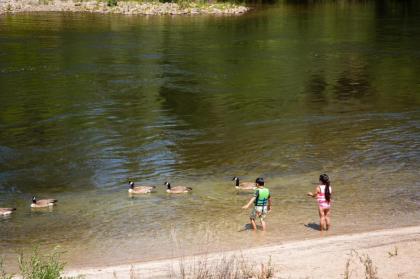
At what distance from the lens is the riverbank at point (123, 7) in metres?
91.6

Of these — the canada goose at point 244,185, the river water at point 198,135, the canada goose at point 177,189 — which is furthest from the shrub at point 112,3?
the canada goose at point 244,185

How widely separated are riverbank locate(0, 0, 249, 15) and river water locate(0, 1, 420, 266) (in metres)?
26.5

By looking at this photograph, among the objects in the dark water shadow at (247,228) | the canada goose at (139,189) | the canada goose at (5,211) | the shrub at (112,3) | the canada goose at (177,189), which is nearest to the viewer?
the dark water shadow at (247,228)

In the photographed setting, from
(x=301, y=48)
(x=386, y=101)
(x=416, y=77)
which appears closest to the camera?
(x=386, y=101)

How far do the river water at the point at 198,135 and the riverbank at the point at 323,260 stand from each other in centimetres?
105

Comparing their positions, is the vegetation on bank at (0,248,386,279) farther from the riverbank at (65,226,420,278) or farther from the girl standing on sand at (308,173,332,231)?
the girl standing on sand at (308,173,332,231)

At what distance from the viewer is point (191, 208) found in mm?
20672

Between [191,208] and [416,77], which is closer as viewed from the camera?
[191,208]

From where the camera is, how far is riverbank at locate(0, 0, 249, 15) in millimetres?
91562

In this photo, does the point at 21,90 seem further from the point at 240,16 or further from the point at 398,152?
the point at 240,16

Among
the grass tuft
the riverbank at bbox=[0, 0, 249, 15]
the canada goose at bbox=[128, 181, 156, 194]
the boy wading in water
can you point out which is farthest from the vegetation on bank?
the riverbank at bbox=[0, 0, 249, 15]

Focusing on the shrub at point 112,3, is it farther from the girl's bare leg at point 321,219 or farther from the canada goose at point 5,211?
the girl's bare leg at point 321,219

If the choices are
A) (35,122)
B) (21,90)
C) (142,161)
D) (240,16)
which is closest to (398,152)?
(142,161)

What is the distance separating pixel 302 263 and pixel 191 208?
628 cm
